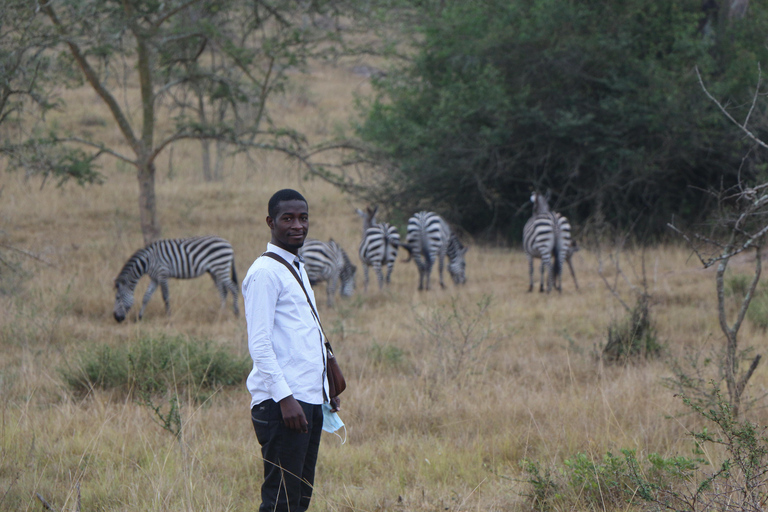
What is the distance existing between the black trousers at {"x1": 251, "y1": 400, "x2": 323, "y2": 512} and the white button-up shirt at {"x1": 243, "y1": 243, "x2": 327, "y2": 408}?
0.07m

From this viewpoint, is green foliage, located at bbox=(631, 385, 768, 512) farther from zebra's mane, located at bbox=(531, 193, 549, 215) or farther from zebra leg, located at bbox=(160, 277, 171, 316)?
zebra's mane, located at bbox=(531, 193, 549, 215)

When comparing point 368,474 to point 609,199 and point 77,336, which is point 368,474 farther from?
point 609,199

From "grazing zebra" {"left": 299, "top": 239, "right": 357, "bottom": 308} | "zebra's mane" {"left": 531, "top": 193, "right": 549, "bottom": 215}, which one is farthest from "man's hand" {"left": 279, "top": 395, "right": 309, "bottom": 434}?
"zebra's mane" {"left": 531, "top": 193, "right": 549, "bottom": 215}

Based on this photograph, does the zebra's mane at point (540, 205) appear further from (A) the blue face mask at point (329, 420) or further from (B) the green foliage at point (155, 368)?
(A) the blue face mask at point (329, 420)

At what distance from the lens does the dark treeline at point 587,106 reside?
48.3 feet

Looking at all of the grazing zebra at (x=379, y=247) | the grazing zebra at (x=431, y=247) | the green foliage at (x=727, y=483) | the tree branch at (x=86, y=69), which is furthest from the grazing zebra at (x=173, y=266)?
the green foliage at (x=727, y=483)

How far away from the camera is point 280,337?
311cm

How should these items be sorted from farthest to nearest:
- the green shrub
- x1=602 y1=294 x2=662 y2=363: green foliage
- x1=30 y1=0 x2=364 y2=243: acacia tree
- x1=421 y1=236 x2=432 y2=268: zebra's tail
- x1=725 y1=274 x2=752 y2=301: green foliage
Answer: x1=421 y1=236 x2=432 y2=268: zebra's tail < x1=30 y1=0 x2=364 y2=243: acacia tree < x1=725 y1=274 x2=752 y2=301: green foliage < the green shrub < x1=602 y1=294 x2=662 y2=363: green foliage

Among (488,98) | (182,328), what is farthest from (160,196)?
(182,328)

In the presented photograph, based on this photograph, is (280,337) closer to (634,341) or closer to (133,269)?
(634,341)

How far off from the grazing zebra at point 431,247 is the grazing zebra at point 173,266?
387cm

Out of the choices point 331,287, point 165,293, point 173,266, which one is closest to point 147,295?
point 165,293

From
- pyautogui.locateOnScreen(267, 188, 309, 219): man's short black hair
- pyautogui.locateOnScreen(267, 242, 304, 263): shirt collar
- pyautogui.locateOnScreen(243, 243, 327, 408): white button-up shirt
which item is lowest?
pyautogui.locateOnScreen(243, 243, 327, 408): white button-up shirt

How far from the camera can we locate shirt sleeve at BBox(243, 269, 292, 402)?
117 inches
